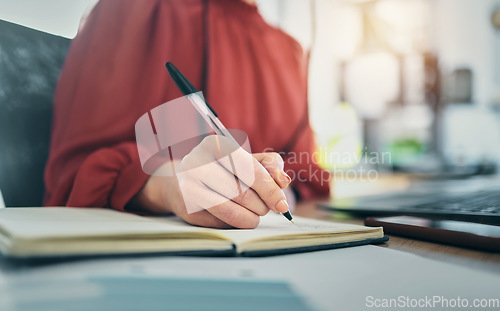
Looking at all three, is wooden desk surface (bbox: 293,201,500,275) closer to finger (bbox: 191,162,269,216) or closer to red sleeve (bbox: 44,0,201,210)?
finger (bbox: 191,162,269,216)

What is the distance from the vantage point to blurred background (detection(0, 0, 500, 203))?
5.74 feet

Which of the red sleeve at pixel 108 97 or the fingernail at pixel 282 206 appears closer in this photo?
the fingernail at pixel 282 206

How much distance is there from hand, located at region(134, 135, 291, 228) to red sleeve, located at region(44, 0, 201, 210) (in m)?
0.13

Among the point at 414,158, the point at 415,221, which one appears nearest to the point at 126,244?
the point at 415,221

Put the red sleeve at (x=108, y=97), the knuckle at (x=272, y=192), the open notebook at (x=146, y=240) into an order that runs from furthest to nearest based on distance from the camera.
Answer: the red sleeve at (x=108, y=97), the knuckle at (x=272, y=192), the open notebook at (x=146, y=240)

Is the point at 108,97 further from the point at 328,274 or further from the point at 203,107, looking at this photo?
the point at 328,274

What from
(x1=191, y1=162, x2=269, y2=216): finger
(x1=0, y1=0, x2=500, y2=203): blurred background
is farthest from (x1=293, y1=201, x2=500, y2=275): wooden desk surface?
(x1=0, y1=0, x2=500, y2=203): blurred background

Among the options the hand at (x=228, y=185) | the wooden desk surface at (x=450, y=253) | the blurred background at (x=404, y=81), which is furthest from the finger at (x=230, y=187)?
the blurred background at (x=404, y=81)

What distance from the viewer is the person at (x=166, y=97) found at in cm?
38

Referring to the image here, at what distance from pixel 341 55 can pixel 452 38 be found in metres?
0.81

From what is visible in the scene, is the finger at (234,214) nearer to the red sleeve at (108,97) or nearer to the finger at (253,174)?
the finger at (253,174)

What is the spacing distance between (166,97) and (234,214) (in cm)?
37

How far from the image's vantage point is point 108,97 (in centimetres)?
52

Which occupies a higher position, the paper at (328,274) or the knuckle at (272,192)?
the knuckle at (272,192)
